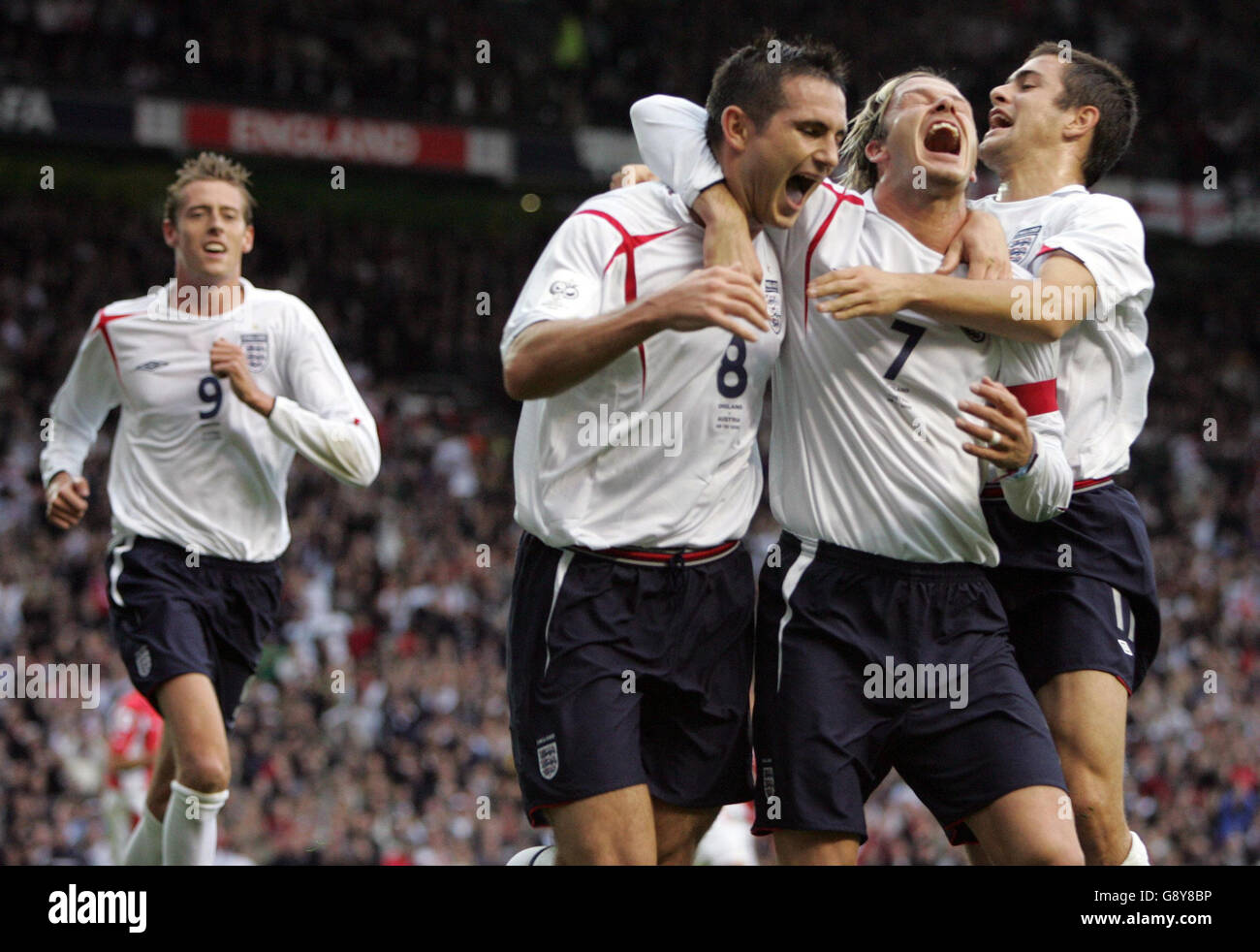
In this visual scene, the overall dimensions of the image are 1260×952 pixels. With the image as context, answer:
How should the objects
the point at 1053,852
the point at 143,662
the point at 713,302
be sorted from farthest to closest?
the point at 143,662 → the point at 1053,852 → the point at 713,302

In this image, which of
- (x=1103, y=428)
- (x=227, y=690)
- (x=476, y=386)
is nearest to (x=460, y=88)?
(x=476, y=386)

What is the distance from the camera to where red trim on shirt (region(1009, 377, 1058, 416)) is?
4672 millimetres

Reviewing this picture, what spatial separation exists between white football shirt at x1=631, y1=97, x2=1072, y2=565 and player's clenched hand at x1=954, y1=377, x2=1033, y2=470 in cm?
17

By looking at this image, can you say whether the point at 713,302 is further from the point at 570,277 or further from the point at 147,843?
the point at 147,843

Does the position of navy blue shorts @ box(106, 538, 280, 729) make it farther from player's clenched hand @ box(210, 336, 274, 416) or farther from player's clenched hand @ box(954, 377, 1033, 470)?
player's clenched hand @ box(954, 377, 1033, 470)

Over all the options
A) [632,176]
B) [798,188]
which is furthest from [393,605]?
[798,188]

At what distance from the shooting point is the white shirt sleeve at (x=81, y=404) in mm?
6926

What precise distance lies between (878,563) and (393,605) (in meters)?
11.6

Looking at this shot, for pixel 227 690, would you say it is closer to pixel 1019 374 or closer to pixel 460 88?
pixel 1019 374

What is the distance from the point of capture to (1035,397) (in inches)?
184

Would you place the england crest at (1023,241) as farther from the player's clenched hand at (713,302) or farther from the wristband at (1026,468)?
the player's clenched hand at (713,302)

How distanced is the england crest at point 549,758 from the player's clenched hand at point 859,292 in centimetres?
136

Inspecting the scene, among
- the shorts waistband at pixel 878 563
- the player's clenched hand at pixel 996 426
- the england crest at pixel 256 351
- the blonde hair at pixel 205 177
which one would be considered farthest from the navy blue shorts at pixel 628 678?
the blonde hair at pixel 205 177
